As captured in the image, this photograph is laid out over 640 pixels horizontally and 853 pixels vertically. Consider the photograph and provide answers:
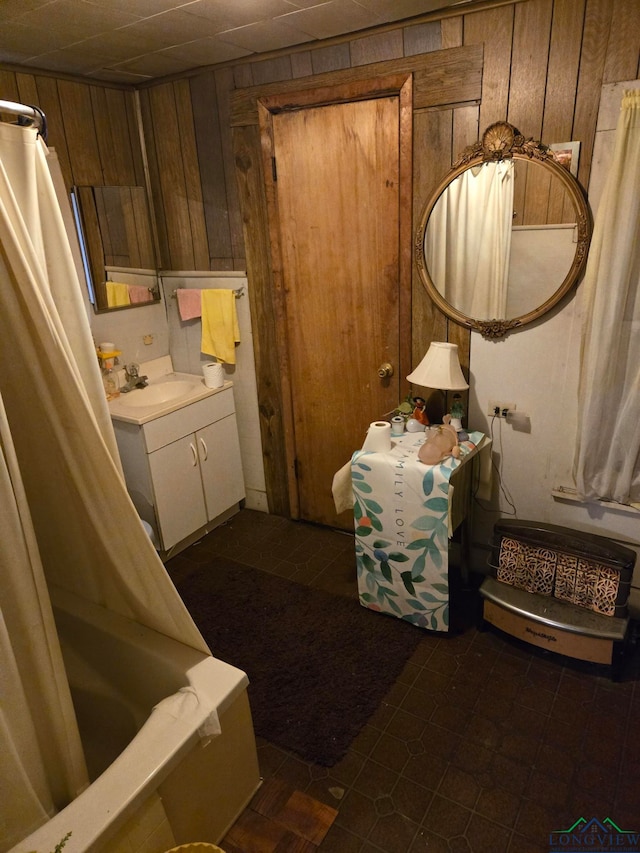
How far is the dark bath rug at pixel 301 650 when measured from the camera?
2066 mm

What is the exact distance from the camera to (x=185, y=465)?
10.0 ft

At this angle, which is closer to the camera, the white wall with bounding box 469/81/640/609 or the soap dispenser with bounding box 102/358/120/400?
the white wall with bounding box 469/81/640/609

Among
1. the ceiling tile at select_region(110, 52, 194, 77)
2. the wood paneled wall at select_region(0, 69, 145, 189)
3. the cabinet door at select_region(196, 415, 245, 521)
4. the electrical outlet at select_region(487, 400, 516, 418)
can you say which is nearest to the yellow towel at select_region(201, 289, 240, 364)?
the cabinet door at select_region(196, 415, 245, 521)

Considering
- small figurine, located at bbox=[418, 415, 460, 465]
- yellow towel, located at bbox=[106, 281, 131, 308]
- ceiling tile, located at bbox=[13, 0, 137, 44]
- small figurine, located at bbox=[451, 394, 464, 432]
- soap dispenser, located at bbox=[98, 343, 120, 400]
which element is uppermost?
ceiling tile, located at bbox=[13, 0, 137, 44]

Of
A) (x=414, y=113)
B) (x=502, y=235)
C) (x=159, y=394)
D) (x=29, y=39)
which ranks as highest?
(x=29, y=39)

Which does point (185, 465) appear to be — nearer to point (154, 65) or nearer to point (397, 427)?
point (397, 427)

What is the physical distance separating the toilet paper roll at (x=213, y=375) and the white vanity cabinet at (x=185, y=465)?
56 mm

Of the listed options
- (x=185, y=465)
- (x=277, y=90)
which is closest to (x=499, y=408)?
(x=185, y=465)

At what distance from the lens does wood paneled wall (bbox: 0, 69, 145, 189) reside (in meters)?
2.65

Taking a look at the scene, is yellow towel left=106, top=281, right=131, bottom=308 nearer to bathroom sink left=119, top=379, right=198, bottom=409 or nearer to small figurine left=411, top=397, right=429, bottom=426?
bathroom sink left=119, top=379, right=198, bottom=409

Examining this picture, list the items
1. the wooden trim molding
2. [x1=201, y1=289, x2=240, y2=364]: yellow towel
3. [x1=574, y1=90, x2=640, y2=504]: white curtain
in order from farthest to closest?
1. [x1=201, y1=289, x2=240, y2=364]: yellow towel
2. the wooden trim molding
3. [x1=574, y1=90, x2=640, y2=504]: white curtain

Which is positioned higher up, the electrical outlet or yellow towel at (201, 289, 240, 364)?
yellow towel at (201, 289, 240, 364)

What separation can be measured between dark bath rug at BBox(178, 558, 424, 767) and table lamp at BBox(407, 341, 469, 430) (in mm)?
1088

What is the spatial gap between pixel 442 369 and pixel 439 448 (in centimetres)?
35
